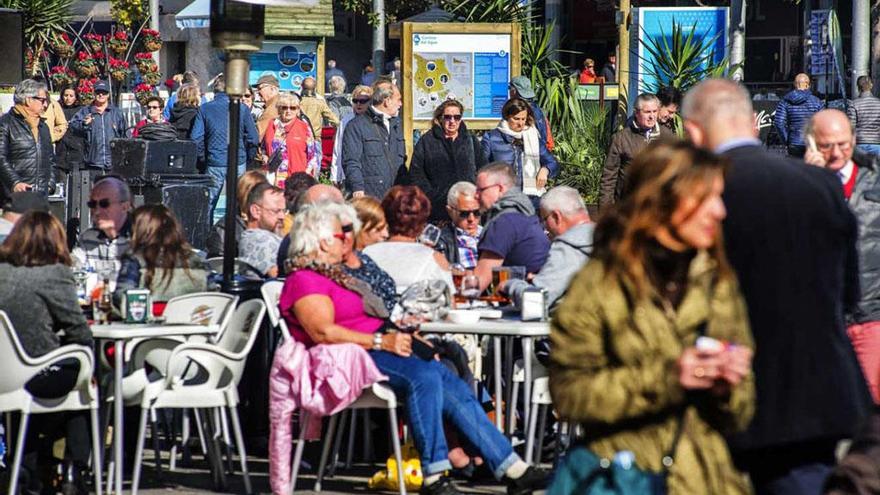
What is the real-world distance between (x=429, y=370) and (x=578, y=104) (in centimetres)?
1202

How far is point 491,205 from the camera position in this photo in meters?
10.5

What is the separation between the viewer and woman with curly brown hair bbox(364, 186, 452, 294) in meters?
8.80

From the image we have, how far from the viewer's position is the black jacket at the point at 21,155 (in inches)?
600

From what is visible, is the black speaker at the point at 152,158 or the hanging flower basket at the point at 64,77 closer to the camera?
the black speaker at the point at 152,158

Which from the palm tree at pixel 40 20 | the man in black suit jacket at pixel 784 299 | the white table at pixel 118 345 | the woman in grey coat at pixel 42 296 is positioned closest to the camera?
the man in black suit jacket at pixel 784 299

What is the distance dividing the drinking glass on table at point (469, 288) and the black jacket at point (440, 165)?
4.33m

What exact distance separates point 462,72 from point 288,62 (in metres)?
15.4

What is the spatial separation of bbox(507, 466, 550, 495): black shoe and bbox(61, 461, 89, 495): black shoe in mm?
2034

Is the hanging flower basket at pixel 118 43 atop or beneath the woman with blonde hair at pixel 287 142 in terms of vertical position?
atop

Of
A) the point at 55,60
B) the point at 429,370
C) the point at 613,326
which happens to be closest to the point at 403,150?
the point at 429,370

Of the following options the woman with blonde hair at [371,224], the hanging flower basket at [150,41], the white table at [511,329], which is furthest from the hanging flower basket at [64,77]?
the white table at [511,329]

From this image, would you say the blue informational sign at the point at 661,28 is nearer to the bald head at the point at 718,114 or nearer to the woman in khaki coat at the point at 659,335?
the bald head at the point at 718,114

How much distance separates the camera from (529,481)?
789 centimetres

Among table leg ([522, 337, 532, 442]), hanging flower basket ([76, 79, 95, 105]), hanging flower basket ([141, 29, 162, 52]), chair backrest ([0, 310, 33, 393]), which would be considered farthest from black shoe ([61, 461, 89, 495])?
hanging flower basket ([141, 29, 162, 52])
